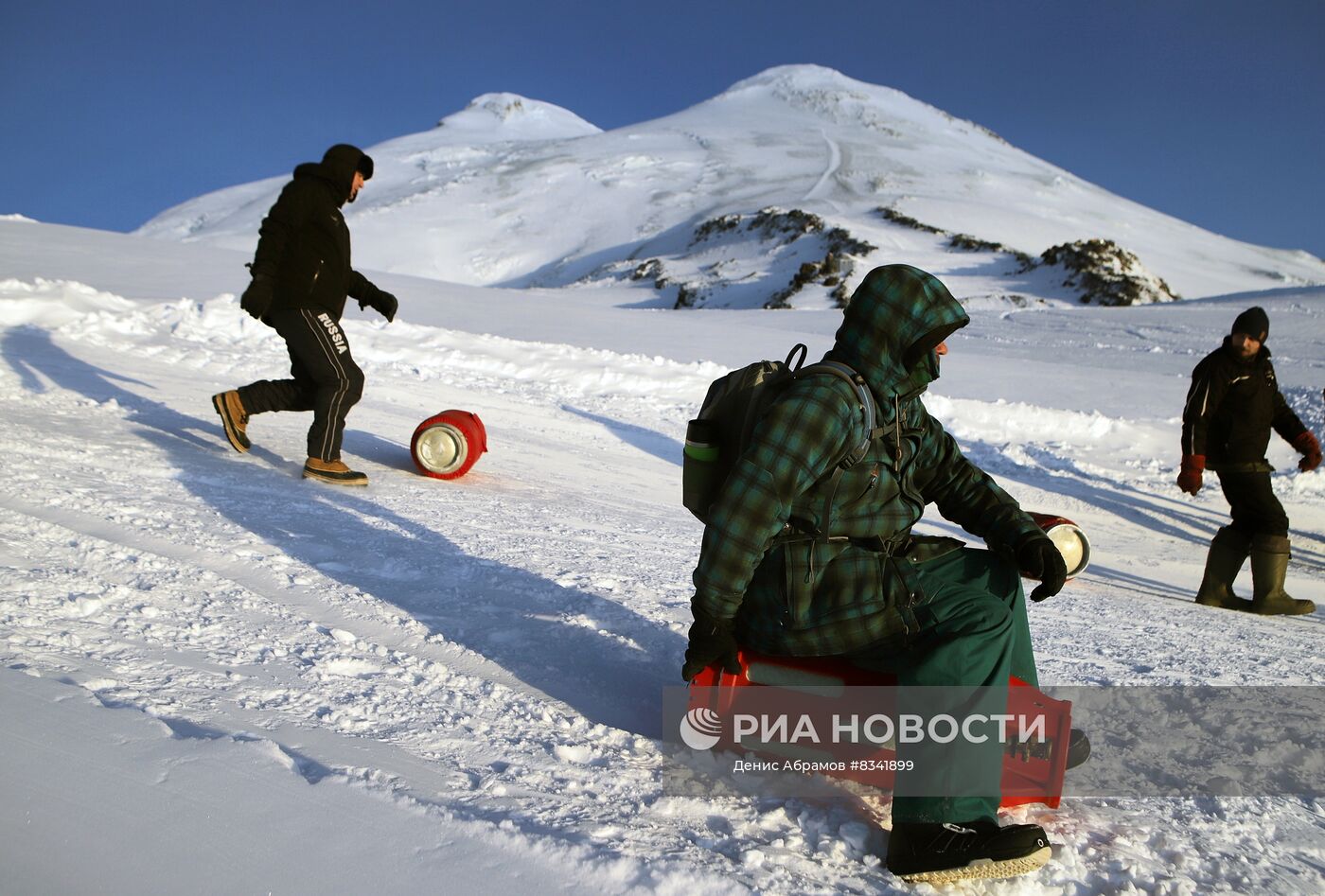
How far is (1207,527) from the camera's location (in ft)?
26.5

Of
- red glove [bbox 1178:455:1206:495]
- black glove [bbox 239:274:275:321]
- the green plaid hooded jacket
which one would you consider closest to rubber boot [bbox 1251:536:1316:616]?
red glove [bbox 1178:455:1206:495]

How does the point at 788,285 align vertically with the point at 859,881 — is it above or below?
above

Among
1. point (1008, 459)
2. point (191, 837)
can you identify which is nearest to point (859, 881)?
point (191, 837)

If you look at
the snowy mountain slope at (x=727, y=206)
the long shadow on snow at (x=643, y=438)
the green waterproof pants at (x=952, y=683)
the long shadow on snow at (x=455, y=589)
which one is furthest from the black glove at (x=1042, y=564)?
the snowy mountain slope at (x=727, y=206)

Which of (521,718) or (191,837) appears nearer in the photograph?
(191,837)

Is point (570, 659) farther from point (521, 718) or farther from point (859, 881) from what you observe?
point (859, 881)

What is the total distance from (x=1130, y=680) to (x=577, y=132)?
147503 mm

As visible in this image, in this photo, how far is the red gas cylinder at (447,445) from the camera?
6.15m

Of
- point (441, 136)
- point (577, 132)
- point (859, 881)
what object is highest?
point (577, 132)

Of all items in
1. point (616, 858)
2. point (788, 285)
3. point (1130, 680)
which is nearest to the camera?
point (616, 858)

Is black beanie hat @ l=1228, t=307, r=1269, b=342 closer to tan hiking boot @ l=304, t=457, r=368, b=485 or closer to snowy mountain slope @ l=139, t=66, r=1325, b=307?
tan hiking boot @ l=304, t=457, r=368, b=485

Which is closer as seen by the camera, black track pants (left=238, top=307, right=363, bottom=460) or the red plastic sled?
the red plastic sled

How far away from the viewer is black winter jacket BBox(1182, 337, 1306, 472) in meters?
5.71

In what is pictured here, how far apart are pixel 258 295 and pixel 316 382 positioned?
0.62 m
